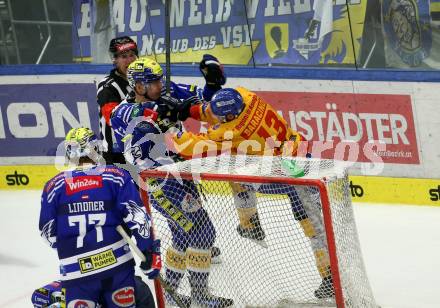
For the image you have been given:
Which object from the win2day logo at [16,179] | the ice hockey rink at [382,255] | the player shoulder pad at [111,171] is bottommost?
the win2day logo at [16,179]

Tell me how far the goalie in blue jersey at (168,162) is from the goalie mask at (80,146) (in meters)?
0.74

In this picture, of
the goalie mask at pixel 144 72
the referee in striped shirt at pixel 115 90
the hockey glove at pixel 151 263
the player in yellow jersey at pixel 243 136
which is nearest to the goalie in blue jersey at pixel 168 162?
the goalie mask at pixel 144 72

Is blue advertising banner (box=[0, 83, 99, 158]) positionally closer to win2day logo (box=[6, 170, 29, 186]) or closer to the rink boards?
win2day logo (box=[6, 170, 29, 186])

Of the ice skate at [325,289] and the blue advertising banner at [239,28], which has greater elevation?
the blue advertising banner at [239,28]

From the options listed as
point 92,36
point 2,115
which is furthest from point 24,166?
point 92,36

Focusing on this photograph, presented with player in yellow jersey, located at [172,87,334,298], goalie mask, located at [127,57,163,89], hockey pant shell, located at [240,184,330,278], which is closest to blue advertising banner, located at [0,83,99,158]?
goalie mask, located at [127,57,163,89]

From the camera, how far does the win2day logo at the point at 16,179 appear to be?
8703 mm

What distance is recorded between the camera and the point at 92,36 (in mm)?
8742

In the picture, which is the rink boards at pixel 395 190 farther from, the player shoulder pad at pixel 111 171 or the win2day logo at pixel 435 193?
the player shoulder pad at pixel 111 171

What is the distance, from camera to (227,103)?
16.5 ft

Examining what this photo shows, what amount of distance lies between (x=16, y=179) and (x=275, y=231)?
450 cm

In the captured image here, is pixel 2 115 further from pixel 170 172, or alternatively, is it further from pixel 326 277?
pixel 326 277

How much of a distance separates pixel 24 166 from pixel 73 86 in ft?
2.94

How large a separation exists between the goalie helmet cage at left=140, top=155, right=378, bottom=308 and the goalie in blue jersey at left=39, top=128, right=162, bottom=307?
0.67 metres
